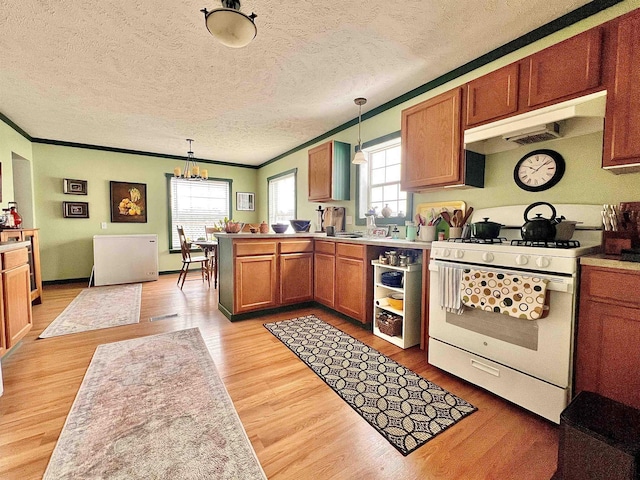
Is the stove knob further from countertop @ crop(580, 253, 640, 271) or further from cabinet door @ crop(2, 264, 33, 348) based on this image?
cabinet door @ crop(2, 264, 33, 348)

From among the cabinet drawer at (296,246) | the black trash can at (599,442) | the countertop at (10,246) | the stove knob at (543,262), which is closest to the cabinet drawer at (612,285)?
the stove knob at (543,262)

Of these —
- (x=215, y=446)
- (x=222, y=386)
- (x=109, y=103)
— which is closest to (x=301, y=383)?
(x=222, y=386)

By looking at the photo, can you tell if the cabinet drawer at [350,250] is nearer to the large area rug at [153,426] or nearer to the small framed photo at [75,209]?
the large area rug at [153,426]

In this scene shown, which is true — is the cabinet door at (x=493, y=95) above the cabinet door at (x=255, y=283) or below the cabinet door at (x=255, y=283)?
above

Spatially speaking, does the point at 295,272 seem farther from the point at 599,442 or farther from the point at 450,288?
the point at 599,442

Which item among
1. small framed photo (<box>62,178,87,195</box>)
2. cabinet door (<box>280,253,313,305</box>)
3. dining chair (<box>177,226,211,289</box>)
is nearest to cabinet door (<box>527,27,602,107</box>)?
cabinet door (<box>280,253,313,305</box>)

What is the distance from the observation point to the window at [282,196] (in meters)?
5.73

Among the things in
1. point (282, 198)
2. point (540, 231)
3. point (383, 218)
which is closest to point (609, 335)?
point (540, 231)

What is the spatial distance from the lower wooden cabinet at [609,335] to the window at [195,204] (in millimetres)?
6433

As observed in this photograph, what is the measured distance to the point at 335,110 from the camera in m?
3.73

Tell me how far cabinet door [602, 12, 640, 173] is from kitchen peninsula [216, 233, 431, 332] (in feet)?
4.96

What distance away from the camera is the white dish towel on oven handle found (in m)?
1.91

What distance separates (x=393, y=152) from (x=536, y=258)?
2.34 metres

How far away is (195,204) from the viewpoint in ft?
20.9
